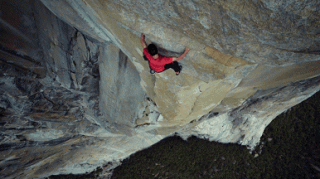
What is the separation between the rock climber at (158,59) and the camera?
1.86m

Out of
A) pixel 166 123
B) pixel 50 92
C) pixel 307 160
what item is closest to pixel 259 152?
pixel 307 160

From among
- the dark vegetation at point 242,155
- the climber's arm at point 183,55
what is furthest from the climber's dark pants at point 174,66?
the dark vegetation at point 242,155

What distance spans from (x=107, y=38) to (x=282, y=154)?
744 cm

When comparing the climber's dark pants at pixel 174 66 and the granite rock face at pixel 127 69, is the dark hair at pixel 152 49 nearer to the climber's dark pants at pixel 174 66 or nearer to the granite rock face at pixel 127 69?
the granite rock face at pixel 127 69

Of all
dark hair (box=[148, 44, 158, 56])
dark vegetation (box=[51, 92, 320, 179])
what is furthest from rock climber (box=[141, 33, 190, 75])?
dark vegetation (box=[51, 92, 320, 179])

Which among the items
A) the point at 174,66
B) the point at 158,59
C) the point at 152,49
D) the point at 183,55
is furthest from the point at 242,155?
the point at 152,49

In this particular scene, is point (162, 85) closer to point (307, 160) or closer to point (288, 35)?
point (288, 35)

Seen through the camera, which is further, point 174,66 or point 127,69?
point 127,69

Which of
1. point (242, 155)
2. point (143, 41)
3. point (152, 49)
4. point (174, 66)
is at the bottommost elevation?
point (242, 155)

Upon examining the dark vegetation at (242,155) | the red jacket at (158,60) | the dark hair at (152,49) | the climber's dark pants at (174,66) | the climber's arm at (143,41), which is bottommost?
the dark vegetation at (242,155)

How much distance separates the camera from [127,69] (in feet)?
8.96

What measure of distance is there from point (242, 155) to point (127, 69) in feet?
20.2

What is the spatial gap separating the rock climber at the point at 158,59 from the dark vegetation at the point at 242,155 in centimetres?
524

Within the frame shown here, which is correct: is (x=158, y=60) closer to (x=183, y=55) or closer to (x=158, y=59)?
(x=158, y=59)
